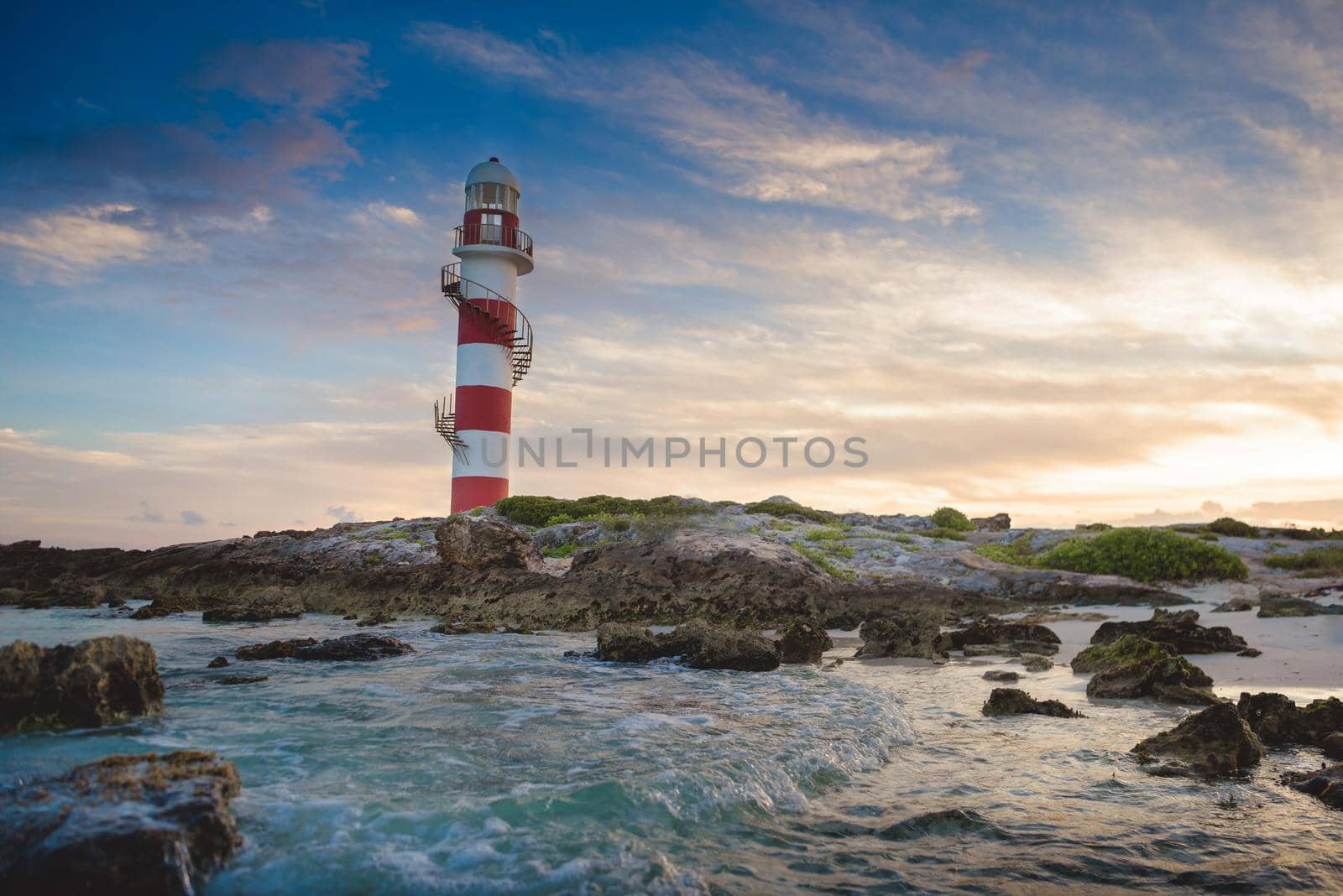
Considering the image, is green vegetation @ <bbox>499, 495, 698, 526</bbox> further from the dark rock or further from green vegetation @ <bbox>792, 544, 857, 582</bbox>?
the dark rock

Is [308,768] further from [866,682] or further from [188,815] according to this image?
[866,682]

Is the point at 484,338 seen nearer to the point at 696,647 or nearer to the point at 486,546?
the point at 486,546

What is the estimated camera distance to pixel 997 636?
12242 millimetres

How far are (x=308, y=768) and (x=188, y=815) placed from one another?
1.80 m

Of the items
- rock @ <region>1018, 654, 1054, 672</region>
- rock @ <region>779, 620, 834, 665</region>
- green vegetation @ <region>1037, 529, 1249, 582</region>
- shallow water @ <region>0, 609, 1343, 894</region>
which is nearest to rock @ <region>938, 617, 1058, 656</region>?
rock @ <region>1018, 654, 1054, 672</region>

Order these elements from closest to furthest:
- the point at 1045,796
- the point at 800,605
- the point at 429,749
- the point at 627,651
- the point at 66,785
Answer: the point at 66,785 → the point at 1045,796 → the point at 429,749 → the point at 627,651 → the point at 800,605

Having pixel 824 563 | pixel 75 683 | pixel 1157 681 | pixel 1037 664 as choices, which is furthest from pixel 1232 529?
pixel 75 683

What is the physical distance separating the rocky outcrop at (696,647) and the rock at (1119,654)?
3.68 meters

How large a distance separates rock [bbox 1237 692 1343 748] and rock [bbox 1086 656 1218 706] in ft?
5.01

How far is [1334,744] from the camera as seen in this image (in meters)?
5.60

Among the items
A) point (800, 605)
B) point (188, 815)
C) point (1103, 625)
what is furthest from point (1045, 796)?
point (800, 605)

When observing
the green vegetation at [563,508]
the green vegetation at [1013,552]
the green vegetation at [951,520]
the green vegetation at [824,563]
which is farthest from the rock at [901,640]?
the green vegetation at [951,520]

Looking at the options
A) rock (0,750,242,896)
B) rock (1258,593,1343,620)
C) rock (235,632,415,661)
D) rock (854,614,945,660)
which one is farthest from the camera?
rock (1258,593,1343,620)

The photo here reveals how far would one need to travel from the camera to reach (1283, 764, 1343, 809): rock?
4734mm
